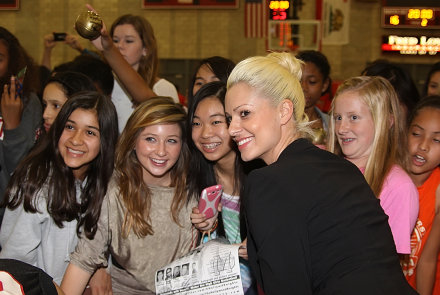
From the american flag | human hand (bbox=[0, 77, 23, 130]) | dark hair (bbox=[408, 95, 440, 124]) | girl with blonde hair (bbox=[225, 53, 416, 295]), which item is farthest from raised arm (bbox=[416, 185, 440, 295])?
the american flag

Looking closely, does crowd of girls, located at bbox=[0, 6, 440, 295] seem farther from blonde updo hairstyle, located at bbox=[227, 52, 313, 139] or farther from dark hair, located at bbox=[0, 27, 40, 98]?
dark hair, located at bbox=[0, 27, 40, 98]

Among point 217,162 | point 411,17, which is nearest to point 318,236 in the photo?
point 217,162

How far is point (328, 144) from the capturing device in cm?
250

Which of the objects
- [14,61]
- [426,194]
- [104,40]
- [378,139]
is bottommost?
[426,194]

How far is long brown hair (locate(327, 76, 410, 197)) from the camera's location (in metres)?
2.20

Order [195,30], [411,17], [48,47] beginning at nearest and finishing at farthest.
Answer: [48,47] < [411,17] < [195,30]

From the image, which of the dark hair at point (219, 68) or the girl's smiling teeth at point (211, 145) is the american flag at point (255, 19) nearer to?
the dark hair at point (219, 68)

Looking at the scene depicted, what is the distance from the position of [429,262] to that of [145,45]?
283 centimetres

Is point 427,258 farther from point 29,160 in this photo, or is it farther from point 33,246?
point 29,160

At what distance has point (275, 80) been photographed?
1.71 meters

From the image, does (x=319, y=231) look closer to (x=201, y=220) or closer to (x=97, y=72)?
(x=201, y=220)

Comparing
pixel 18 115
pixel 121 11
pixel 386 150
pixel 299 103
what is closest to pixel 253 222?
pixel 299 103

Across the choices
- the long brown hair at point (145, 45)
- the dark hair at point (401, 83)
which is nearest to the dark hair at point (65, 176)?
the long brown hair at point (145, 45)

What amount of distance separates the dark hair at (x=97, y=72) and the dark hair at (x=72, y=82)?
0.96ft
